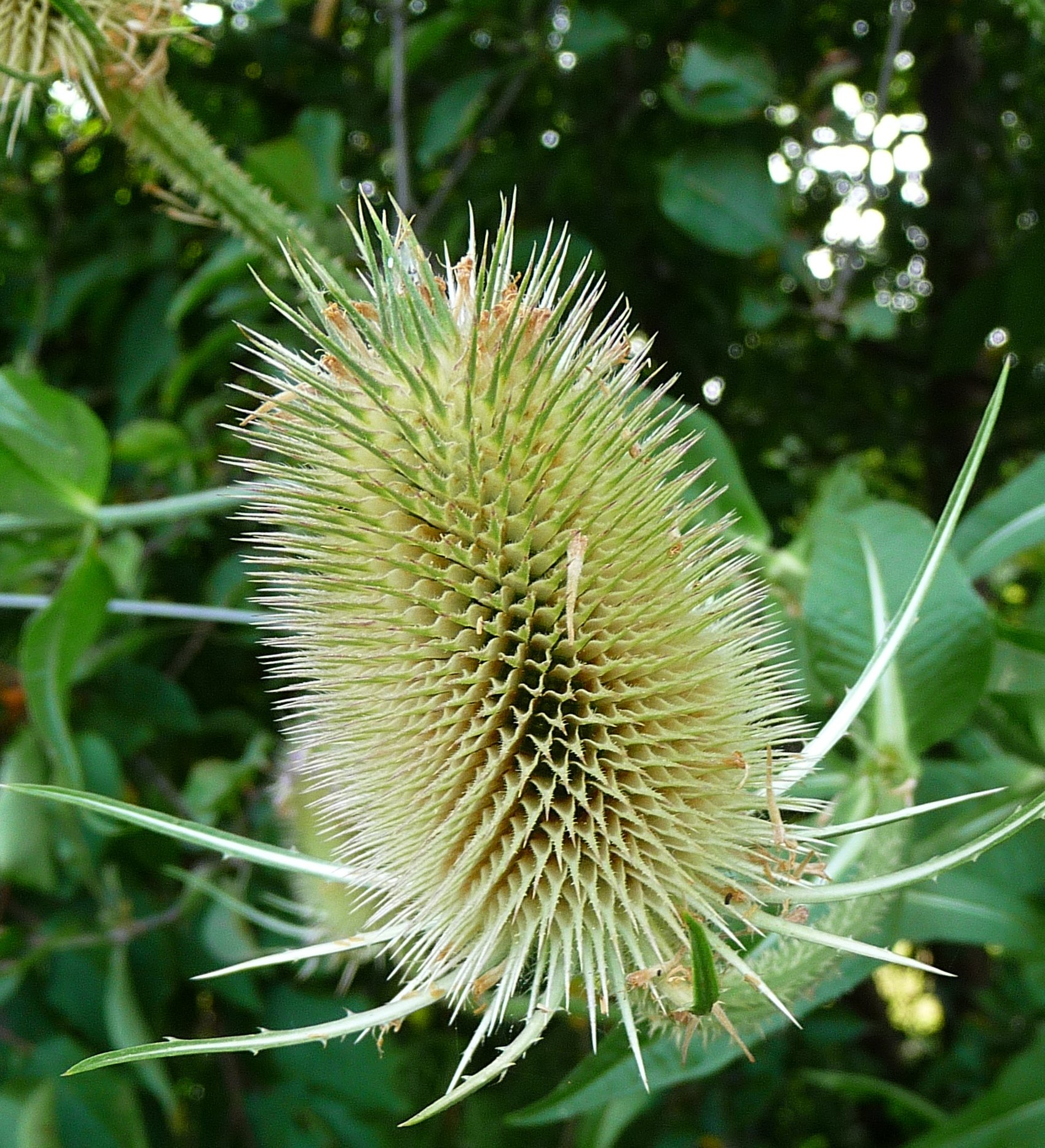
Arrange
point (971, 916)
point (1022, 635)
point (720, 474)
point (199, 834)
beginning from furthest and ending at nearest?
point (971, 916), point (720, 474), point (1022, 635), point (199, 834)

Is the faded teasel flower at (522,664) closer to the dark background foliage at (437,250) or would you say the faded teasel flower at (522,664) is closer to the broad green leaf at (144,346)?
the dark background foliage at (437,250)

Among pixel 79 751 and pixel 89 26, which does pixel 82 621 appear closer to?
pixel 79 751

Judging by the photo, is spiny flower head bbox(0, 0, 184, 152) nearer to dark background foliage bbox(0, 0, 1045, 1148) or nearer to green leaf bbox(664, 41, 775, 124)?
dark background foliage bbox(0, 0, 1045, 1148)

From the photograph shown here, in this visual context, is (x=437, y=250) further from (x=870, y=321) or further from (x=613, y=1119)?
(x=613, y=1119)

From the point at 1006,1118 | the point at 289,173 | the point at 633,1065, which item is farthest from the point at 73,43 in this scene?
the point at 1006,1118

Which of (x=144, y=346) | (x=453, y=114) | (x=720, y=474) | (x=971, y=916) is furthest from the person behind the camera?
(x=144, y=346)

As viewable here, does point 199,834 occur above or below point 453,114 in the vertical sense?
below

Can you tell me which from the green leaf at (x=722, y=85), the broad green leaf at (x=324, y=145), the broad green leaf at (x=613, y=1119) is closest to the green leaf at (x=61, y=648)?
the broad green leaf at (x=324, y=145)
